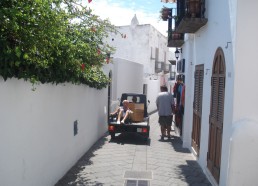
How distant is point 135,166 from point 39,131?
321 cm

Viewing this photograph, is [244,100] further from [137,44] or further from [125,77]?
[137,44]

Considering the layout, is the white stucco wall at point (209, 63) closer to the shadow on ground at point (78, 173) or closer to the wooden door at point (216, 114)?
the wooden door at point (216, 114)

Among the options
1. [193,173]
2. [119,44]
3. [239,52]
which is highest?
[119,44]

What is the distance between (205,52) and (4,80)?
213 inches

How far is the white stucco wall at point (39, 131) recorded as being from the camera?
398 cm

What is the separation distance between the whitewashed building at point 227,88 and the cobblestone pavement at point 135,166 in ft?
1.79

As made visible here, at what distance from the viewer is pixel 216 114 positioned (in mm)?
6219

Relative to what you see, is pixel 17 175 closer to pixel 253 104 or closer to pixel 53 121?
pixel 53 121

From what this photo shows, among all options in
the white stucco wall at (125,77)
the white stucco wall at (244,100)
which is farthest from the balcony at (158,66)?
the white stucco wall at (244,100)

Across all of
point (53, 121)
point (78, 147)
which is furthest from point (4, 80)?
point (78, 147)

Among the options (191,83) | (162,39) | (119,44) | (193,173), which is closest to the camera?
(193,173)

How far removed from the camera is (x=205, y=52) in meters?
7.82

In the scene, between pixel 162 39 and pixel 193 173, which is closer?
pixel 193 173

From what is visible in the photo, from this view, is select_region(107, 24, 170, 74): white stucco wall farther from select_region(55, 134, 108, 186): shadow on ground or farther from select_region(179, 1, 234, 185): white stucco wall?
select_region(55, 134, 108, 186): shadow on ground
